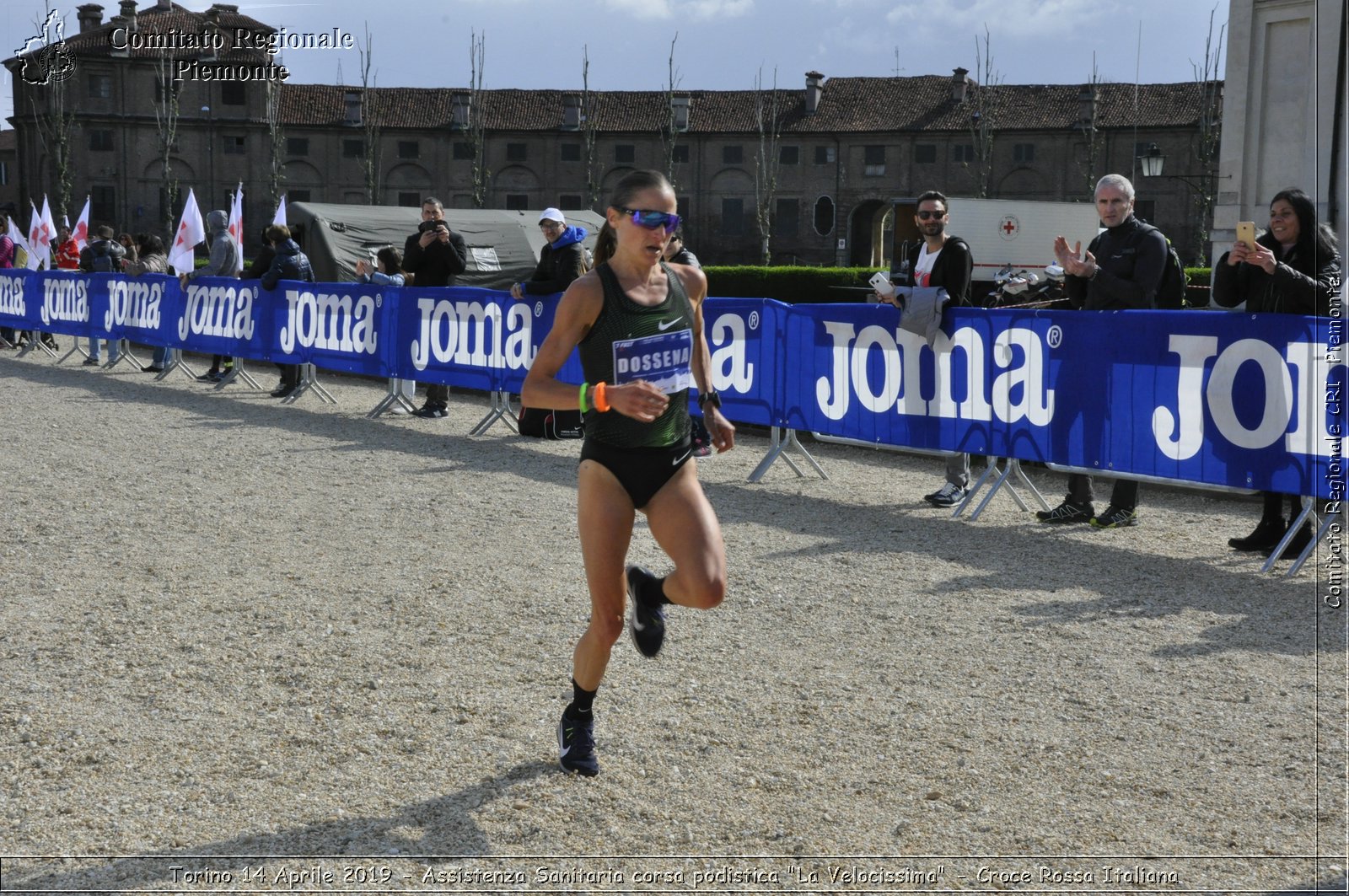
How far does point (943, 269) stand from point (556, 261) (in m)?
4.33

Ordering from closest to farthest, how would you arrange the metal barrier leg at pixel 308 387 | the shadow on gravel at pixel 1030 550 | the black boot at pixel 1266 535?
the shadow on gravel at pixel 1030 550
the black boot at pixel 1266 535
the metal barrier leg at pixel 308 387

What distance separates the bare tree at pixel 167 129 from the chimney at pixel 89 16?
22.5 feet

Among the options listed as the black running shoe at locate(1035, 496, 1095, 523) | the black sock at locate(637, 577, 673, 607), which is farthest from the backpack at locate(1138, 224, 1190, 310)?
the black sock at locate(637, 577, 673, 607)

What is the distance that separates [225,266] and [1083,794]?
17138mm

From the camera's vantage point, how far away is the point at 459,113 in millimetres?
82500

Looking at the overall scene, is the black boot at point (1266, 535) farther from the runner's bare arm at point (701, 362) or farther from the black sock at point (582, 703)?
the black sock at point (582, 703)

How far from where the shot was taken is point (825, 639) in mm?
6309

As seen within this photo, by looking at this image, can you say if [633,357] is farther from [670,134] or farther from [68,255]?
[670,134]

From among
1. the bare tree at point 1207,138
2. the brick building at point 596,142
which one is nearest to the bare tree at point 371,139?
the brick building at point 596,142

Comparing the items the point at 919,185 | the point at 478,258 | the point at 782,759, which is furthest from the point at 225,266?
the point at 919,185

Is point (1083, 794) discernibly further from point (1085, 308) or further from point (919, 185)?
point (919, 185)

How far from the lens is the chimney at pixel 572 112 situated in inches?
A: 3260

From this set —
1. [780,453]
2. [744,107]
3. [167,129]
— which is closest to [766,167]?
→ [744,107]

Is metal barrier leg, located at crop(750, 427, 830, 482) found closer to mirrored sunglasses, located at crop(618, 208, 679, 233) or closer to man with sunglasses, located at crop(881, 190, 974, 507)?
man with sunglasses, located at crop(881, 190, 974, 507)
